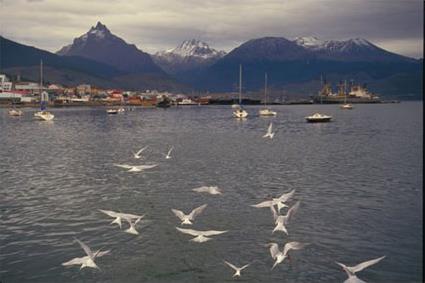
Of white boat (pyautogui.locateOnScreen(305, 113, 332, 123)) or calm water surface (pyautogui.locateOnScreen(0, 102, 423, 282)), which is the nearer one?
calm water surface (pyautogui.locateOnScreen(0, 102, 423, 282))

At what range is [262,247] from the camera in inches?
736

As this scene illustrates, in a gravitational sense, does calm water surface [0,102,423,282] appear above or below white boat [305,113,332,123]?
below

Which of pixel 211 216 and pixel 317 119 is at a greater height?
pixel 317 119

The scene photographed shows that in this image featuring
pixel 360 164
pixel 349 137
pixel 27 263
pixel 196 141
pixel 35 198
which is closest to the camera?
pixel 27 263

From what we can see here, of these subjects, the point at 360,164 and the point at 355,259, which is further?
the point at 360,164

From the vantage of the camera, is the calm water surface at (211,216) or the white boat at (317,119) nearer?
the calm water surface at (211,216)

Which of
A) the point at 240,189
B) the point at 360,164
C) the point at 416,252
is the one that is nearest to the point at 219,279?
the point at 416,252

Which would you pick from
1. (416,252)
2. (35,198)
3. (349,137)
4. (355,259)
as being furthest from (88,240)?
(349,137)

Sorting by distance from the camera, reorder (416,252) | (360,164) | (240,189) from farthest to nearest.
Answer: (360,164)
(240,189)
(416,252)

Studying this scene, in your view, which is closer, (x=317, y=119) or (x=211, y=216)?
(x=211, y=216)

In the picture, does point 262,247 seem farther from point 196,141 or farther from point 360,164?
point 196,141

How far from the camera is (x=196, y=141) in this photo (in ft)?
196

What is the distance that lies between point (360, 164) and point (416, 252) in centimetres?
2212

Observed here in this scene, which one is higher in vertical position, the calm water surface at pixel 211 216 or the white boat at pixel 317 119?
the white boat at pixel 317 119
